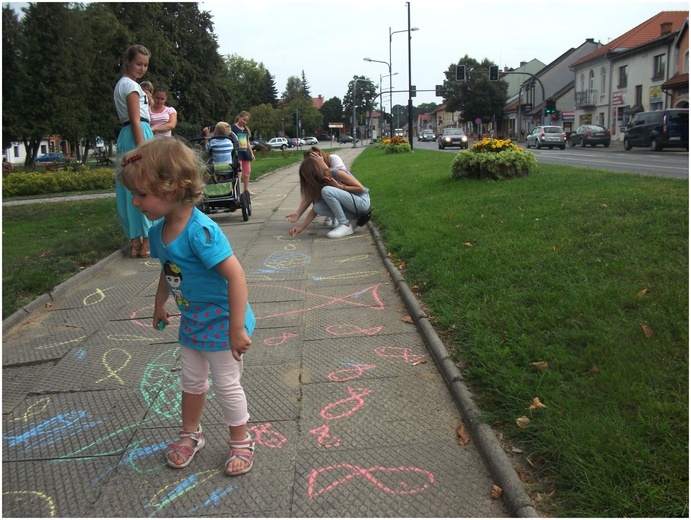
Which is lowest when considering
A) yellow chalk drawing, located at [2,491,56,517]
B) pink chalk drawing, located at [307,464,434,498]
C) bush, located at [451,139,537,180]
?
yellow chalk drawing, located at [2,491,56,517]

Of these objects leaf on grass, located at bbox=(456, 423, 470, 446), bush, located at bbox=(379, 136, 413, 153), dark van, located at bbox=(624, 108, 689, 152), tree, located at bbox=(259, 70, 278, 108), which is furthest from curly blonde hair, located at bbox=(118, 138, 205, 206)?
tree, located at bbox=(259, 70, 278, 108)

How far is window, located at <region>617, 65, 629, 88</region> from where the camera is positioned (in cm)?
4663

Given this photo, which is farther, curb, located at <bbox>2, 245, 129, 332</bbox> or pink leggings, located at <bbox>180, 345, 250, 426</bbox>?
curb, located at <bbox>2, 245, 129, 332</bbox>

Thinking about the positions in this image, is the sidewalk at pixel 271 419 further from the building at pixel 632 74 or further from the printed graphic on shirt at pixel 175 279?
the building at pixel 632 74

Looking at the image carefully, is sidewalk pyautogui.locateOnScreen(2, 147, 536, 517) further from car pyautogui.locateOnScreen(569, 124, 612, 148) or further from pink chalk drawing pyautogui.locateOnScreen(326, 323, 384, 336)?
car pyautogui.locateOnScreen(569, 124, 612, 148)

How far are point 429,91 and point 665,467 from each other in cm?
6343

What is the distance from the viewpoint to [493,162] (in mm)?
10859

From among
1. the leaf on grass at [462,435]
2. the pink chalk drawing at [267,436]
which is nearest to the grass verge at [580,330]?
the leaf on grass at [462,435]

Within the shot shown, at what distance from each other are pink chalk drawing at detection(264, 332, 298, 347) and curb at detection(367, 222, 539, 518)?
0.97 m

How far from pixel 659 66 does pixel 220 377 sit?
4703 centimetres

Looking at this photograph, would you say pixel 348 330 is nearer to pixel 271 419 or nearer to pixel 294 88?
pixel 271 419

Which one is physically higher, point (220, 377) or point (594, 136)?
point (594, 136)

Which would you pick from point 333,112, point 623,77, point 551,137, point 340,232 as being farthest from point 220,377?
point 333,112

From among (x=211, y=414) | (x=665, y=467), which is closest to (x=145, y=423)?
(x=211, y=414)
